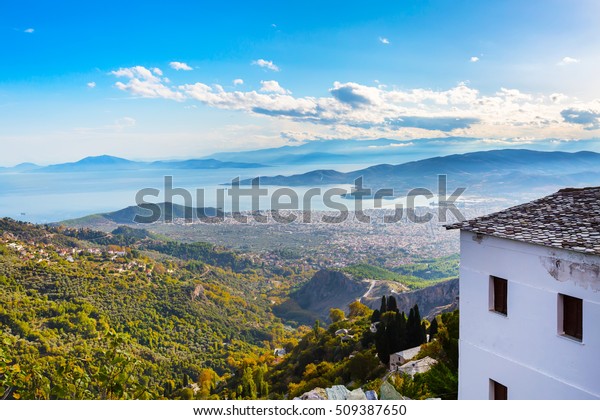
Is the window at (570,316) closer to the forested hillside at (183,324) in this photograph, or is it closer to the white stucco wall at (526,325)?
the white stucco wall at (526,325)

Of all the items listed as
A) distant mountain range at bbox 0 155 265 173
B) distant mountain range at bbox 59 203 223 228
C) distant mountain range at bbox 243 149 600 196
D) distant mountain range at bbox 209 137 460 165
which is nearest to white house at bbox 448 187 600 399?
distant mountain range at bbox 243 149 600 196

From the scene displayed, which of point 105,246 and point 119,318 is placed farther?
point 105,246

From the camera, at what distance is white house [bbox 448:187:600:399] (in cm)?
559

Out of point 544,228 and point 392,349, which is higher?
point 544,228

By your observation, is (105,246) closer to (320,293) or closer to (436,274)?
(320,293)

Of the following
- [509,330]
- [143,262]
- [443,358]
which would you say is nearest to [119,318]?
[143,262]

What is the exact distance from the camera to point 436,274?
224 feet

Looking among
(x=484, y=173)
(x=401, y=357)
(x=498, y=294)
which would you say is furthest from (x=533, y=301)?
(x=484, y=173)

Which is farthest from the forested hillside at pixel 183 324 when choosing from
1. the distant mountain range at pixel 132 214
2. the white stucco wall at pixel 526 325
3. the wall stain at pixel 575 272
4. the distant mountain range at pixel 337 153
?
the distant mountain range at pixel 337 153

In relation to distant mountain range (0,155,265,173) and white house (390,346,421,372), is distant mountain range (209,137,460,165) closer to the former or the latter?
distant mountain range (0,155,265,173)

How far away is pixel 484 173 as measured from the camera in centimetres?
7794
